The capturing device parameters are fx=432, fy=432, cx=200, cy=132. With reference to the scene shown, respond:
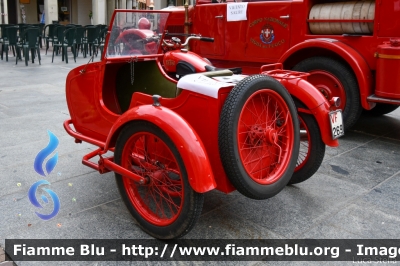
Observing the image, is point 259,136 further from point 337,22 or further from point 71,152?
point 337,22

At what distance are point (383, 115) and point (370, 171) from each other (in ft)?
8.68

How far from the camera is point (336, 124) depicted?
330 cm

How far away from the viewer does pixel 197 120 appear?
273 cm

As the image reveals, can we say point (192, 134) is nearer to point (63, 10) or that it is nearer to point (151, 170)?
point (151, 170)

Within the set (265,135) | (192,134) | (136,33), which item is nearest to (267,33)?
(136,33)

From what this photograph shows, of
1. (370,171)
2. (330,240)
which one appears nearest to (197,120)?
(330,240)

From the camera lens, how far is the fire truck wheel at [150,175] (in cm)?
267

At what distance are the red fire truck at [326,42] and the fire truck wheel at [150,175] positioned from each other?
2887 mm

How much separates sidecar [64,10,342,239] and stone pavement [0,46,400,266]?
1.03 ft

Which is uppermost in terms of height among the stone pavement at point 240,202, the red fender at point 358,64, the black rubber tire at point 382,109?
the red fender at point 358,64

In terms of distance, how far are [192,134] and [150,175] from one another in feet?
1.62

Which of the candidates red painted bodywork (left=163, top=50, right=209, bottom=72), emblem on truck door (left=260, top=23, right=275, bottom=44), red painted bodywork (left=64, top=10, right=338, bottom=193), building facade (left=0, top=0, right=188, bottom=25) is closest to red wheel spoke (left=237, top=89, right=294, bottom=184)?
red painted bodywork (left=64, top=10, right=338, bottom=193)

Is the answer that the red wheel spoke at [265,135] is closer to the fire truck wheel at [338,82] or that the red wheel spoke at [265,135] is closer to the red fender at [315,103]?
the red fender at [315,103]

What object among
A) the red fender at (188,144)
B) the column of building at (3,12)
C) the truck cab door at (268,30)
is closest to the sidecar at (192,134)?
the red fender at (188,144)
